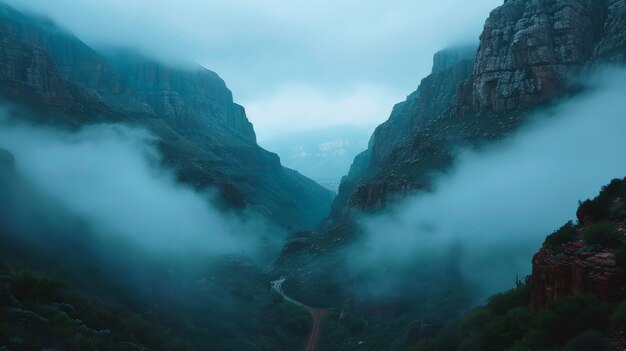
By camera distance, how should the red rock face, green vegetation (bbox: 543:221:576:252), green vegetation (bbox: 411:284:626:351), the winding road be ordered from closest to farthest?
green vegetation (bbox: 411:284:626:351)
the red rock face
green vegetation (bbox: 543:221:576:252)
the winding road

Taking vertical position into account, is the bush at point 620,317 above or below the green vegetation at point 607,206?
below

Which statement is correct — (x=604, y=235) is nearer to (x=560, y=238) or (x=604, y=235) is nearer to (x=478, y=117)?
(x=560, y=238)

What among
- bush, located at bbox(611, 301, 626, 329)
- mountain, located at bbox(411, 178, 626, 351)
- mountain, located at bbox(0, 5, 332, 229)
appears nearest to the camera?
bush, located at bbox(611, 301, 626, 329)

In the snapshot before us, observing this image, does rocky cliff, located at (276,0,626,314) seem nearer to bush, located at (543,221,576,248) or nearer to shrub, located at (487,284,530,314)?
shrub, located at (487,284,530,314)

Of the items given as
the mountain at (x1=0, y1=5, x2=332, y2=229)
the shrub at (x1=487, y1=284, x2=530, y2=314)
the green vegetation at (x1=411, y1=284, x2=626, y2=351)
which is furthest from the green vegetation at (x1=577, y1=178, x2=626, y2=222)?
the mountain at (x1=0, y1=5, x2=332, y2=229)

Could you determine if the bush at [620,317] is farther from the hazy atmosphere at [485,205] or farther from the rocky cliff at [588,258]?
the hazy atmosphere at [485,205]

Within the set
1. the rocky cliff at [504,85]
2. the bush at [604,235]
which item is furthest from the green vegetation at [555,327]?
the rocky cliff at [504,85]

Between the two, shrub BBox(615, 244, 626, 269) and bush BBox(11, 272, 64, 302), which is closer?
shrub BBox(615, 244, 626, 269)

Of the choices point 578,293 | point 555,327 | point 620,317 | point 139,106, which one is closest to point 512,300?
A: point 578,293

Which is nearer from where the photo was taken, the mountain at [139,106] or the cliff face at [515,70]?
the cliff face at [515,70]
